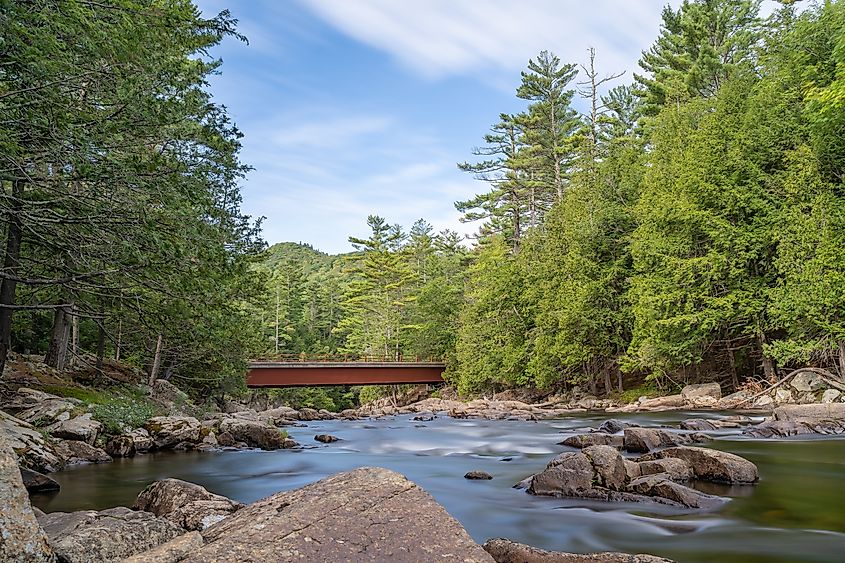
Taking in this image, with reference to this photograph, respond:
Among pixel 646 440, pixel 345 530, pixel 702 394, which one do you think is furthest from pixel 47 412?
pixel 702 394

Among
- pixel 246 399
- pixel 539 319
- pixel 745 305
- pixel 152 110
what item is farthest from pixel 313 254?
pixel 152 110

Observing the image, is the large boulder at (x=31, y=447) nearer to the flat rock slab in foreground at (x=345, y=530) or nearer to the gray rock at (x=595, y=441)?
the flat rock slab in foreground at (x=345, y=530)

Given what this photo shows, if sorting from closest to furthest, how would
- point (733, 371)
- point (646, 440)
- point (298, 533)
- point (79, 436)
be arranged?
point (298, 533) → point (646, 440) → point (79, 436) → point (733, 371)

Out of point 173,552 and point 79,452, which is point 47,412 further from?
point 173,552

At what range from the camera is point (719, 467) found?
29.8 ft

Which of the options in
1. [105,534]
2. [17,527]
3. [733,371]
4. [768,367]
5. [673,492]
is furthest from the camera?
[733,371]

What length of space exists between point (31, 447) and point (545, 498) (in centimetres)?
932

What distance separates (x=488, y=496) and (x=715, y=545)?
3799 mm

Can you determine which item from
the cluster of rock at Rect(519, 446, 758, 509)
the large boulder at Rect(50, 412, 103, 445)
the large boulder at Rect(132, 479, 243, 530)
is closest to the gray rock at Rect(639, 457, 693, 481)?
the cluster of rock at Rect(519, 446, 758, 509)

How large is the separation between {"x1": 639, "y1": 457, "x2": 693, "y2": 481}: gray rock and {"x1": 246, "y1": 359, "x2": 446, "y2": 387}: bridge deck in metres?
27.4

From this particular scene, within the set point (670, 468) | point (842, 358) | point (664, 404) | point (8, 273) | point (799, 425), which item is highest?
point (8, 273)

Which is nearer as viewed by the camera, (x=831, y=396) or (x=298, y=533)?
(x=298, y=533)

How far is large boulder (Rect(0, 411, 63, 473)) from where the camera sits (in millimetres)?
10141

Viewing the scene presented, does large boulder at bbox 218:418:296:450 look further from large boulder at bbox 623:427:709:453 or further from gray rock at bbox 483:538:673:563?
gray rock at bbox 483:538:673:563
